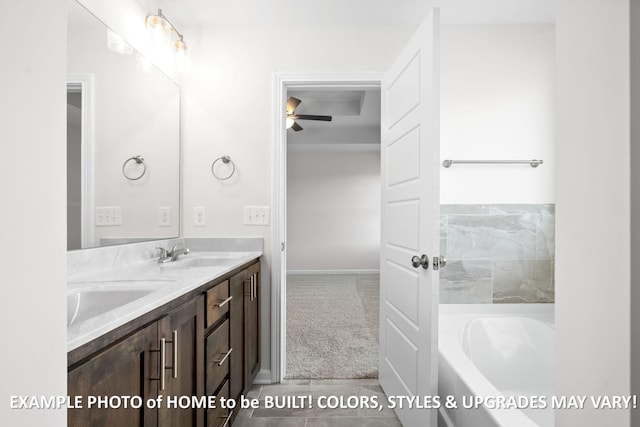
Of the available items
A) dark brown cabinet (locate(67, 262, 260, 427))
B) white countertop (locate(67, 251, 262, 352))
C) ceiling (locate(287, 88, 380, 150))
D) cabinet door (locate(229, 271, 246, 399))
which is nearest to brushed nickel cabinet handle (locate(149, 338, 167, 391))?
dark brown cabinet (locate(67, 262, 260, 427))

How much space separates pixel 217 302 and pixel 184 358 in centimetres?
33

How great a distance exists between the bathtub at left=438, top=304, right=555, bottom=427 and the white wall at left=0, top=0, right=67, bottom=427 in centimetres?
152

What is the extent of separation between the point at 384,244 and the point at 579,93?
68.7 inches

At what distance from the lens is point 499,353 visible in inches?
86.4

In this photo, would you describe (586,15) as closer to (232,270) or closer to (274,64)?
(232,270)

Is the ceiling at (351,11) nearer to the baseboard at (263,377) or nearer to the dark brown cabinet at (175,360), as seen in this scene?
the dark brown cabinet at (175,360)

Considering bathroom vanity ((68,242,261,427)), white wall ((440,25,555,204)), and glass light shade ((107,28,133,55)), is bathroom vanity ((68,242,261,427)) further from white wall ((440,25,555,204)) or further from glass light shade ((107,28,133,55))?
white wall ((440,25,555,204))

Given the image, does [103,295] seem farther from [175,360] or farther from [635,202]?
[635,202]

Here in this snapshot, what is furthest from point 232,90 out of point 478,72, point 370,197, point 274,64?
point 370,197

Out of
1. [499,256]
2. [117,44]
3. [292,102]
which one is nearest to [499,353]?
[499,256]

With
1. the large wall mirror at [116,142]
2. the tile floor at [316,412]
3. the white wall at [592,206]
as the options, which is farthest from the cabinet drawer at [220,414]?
the white wall at [592,206]

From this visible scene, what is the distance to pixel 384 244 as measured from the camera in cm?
224

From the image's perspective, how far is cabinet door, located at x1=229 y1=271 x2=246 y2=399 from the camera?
5.68 ft

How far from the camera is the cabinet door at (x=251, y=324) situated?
6.58 feet
